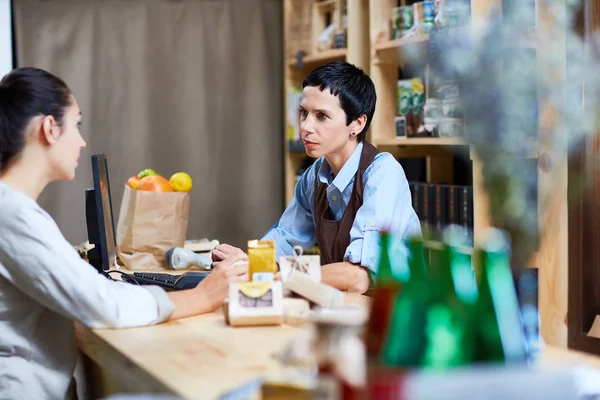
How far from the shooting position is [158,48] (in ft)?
13.6

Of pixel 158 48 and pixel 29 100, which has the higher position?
pixel 158 48

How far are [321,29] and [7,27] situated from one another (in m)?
1.61

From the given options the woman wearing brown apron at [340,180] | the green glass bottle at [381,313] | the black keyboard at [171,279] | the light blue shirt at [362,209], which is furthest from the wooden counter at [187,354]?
the woman wearing brown apron at [340,180]

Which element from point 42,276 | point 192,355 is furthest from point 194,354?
point 42,276

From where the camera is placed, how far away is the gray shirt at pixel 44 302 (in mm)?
1548

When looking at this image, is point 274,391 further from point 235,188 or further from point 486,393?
point 235,188

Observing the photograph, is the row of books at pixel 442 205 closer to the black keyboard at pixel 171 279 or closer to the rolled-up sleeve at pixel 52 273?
the black keyboard at pixel 171 279

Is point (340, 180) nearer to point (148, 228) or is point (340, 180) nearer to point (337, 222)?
point (337, 222)

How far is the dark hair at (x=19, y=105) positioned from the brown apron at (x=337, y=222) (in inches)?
43.5

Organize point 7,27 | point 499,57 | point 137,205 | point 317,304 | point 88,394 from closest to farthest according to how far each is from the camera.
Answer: point 499,57 < point 317,304 < point 88,394 < point 137,205 < point 7,27

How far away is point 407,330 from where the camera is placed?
1.04 meters

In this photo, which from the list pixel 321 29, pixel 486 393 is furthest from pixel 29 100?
pixel 321 29

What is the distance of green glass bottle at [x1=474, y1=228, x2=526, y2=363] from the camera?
3.56 feet

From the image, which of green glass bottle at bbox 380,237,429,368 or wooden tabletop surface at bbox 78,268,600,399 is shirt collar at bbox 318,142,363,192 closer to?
wooden tabletop surface at bbox 78,268,600,399
